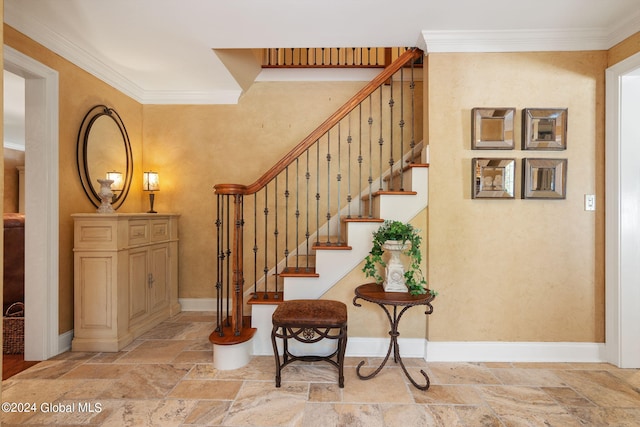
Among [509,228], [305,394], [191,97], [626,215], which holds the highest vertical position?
[191,97]

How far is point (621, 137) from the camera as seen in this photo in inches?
95.5

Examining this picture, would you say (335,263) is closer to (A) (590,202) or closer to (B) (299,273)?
(B) (299,273)

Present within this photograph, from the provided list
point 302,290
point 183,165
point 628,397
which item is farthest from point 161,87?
point 628,397

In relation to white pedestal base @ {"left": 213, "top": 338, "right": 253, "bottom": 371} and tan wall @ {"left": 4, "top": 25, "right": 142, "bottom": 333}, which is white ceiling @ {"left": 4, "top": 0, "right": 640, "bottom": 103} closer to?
tan wall @ {"left": 4, "top": 25, "right": 142, "bottom": 333}

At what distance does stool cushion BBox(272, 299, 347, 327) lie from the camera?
2.11 m

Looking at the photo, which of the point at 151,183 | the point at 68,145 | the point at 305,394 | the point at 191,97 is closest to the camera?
the point at 305,394

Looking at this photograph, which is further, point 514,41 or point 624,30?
point 514,41

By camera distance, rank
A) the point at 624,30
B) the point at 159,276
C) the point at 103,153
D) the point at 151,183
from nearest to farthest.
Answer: the point at 624,30 < the point at 103,153 < the point at 159,276 < the point at 151,183

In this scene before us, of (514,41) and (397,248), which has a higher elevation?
(514,41)

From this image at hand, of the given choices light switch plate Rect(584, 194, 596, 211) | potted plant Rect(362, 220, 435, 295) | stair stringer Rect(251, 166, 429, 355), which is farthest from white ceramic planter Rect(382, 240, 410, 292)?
light switch plate Rect(584, 194, 596, 211)

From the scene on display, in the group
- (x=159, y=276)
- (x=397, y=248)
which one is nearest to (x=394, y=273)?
(x=397, y=248)

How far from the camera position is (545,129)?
2520mm

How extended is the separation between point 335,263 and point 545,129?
2.04 m

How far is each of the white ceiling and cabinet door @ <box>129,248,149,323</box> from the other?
1.85 m
